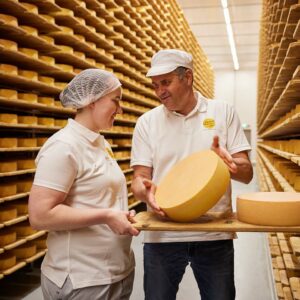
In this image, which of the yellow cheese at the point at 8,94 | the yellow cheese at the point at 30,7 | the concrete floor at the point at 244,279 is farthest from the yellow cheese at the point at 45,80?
the concrete floor at the point at 244,279

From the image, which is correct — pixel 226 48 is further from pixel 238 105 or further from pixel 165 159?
pixel 165 159

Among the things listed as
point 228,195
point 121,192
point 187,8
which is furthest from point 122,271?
point 187,8

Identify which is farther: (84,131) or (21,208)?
(21,208)

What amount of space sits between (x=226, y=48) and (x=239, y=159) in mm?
15086

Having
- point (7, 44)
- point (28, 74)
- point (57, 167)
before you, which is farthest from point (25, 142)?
point (57, 167)

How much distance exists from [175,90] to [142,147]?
0.32 metres

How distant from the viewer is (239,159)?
1953 mm

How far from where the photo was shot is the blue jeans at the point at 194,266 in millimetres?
1991

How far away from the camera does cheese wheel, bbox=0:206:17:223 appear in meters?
3.46

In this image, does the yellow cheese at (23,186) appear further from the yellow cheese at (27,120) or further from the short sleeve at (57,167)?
the short sleeve at (57,167)

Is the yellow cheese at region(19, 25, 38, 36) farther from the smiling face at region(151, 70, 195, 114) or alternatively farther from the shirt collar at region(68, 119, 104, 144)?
the shirt collar at region(68, 119, 104, 144)

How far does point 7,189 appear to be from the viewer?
3506mm

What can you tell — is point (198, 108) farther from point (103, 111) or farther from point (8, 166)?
point (8, 166)

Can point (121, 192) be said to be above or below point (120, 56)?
below
